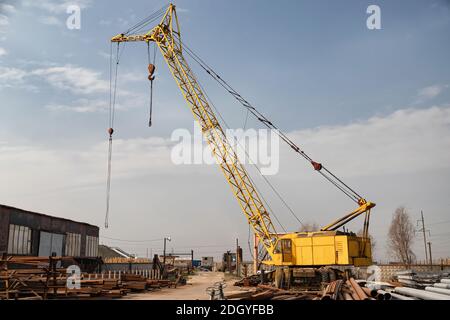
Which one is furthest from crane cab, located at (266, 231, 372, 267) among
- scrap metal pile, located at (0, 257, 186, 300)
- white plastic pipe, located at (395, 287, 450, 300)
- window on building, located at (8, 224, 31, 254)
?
window on building, located at (8, 224, 31, 254)

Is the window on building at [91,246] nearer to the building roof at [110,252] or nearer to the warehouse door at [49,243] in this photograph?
the warehouse door at [49,243]

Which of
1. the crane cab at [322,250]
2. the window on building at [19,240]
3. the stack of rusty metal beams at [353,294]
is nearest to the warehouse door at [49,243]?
the window on building at [19,240]

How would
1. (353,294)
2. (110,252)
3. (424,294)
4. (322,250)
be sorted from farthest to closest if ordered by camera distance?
(110,252) < (322,250) < (353,294) < (424,294)

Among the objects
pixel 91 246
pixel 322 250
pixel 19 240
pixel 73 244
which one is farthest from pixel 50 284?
pixel 91 246

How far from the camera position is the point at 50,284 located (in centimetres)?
2744

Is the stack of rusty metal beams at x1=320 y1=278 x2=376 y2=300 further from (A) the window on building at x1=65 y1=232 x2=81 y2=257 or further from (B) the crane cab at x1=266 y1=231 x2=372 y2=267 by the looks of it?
(A) the window on building at x1=65 y1=232 x2=81 y2=257

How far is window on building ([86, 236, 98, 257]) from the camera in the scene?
53688mm

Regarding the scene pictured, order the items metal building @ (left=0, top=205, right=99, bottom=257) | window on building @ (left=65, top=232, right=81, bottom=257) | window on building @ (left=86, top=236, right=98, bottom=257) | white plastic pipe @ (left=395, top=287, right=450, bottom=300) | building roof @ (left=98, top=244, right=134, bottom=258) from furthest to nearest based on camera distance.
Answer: building roof @ (left=98, top=244, right=134, bottom=258)
window on building @ (left=86, top=236, right=98, bottom=257)
window on building @ (left=65, top=232, right=81, bottom=257)
metal building @ (left=0, top=205, right=99, bottom=257)
white plastic pipe @ (left=395, top=287, right=450, bottom=300)

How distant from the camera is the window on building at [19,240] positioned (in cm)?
3878

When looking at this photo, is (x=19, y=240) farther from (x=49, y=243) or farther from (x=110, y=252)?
(x=110, y=252)

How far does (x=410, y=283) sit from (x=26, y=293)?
21.8m

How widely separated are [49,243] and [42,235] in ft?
5.55

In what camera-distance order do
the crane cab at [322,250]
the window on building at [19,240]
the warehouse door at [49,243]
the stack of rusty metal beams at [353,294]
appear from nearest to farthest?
1. the stack of rusty metal beams at [353,294]
2. the crane cab at [322,250]
3. the window on building at [19,240]
4. the warehouse door at [49,243]
